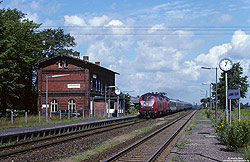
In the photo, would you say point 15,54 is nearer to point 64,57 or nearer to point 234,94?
point 64,57

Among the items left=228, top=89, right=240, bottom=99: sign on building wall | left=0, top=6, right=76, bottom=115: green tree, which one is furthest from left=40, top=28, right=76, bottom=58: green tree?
left=228, top=89, right=240, bottom=99: sign on building wall

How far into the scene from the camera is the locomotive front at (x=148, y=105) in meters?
38.2

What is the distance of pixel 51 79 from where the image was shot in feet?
156

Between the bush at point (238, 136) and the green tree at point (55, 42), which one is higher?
the green tree at point (55, 42)

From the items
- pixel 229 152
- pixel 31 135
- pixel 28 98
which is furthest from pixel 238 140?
pixel 28 98

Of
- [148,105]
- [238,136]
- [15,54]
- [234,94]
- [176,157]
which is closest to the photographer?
[176,157]

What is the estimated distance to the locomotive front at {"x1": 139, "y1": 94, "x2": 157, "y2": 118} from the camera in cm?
3819

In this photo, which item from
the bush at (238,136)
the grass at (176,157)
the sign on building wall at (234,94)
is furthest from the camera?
the sign on building wall at (234,94)

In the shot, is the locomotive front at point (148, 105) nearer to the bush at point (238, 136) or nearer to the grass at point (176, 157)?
the bush at point (238, 136)

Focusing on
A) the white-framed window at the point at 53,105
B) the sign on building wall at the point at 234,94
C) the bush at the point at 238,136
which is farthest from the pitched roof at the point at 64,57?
the bush at the point at 238,136

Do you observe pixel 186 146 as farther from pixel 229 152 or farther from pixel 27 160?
pixel 27 160

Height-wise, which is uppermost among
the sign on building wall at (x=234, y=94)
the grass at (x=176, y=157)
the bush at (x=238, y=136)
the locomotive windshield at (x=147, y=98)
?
the sign on building wall at (x=234, y=94)

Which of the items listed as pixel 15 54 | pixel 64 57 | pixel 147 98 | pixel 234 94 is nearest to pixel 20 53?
pixel 15 54

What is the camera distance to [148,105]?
126 ft
